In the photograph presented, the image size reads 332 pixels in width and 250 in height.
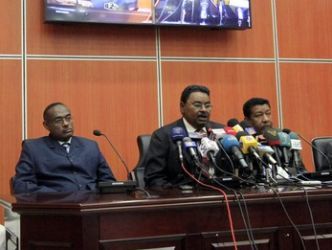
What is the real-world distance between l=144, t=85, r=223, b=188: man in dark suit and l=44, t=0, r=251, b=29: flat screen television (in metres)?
1.33

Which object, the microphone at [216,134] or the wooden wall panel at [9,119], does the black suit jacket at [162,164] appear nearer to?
the microphone at [216,134]

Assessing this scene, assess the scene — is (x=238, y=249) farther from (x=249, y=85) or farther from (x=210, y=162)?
(x=249, y=85)

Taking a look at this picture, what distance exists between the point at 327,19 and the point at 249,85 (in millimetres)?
1044

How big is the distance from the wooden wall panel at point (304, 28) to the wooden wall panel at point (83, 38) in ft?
4.05

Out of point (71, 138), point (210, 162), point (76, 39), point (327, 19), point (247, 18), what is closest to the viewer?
point (210, 162)

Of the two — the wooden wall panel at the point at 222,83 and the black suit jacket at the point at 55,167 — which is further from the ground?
the wooden wall panel at the point at 222,83

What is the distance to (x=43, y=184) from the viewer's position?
106 inches

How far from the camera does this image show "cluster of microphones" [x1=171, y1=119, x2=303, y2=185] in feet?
5.94

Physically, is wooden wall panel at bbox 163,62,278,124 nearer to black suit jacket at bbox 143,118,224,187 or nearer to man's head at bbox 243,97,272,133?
man's head at bbox 243,97,272,133

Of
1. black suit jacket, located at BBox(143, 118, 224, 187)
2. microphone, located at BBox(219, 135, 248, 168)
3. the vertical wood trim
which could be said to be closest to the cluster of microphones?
microphone, located at BBox(219, 135, 248, 168)

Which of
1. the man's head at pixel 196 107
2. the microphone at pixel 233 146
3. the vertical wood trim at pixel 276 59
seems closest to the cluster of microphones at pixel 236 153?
the microphone at pixel 233 146

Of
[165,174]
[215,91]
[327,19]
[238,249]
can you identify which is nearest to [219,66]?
[215,91]

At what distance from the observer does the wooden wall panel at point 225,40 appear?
400cm

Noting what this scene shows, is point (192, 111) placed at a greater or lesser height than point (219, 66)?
lesser
